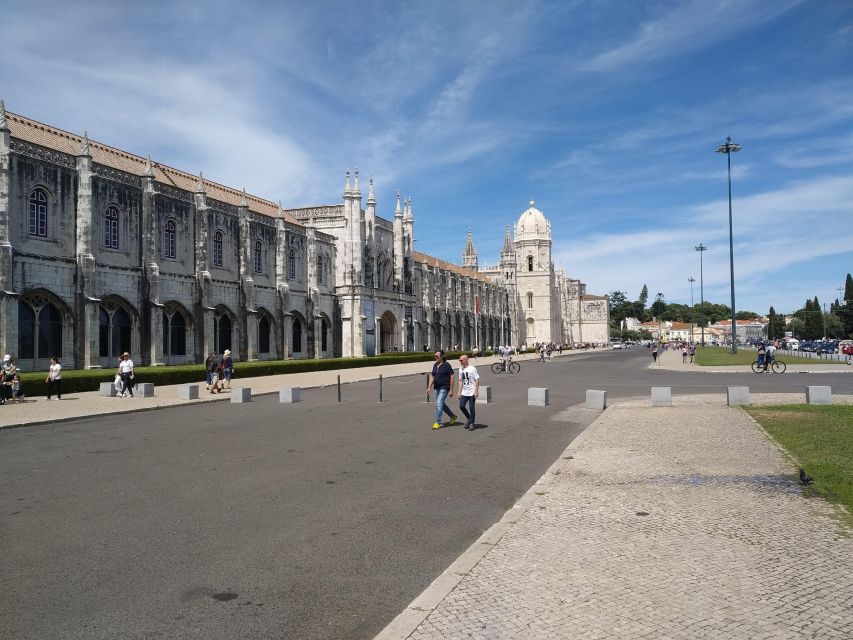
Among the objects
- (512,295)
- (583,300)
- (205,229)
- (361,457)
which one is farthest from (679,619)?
(583,300)

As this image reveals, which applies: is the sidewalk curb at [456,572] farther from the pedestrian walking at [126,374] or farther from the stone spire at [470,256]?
the stone spire at [470,256]

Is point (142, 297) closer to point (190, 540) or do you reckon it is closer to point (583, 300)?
point (190, 540)

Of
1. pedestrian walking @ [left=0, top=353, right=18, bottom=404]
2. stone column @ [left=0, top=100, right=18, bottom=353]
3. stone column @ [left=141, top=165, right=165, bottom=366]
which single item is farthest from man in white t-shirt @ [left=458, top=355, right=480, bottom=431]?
stone column @ [left=141, top=165, right=165, bottom=366]

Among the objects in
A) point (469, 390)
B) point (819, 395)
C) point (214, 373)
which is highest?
point (214, 373)

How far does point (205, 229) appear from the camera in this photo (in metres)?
35.3

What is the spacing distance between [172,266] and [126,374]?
46.5 feet

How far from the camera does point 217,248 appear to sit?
37.5 meters

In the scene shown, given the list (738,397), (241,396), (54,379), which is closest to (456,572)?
(738,397)

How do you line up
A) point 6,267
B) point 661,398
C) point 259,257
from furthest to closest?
1. point 259,257
2. point 6,267
3. point 661,398

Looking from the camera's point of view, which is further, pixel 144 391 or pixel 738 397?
pixel 144 391

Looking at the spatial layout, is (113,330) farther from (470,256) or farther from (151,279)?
(470,256)

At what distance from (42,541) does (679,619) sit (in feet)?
18.8

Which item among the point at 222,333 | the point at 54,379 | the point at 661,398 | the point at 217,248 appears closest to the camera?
the point at 661,398

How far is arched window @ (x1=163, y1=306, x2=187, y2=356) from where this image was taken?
33.1 metres
